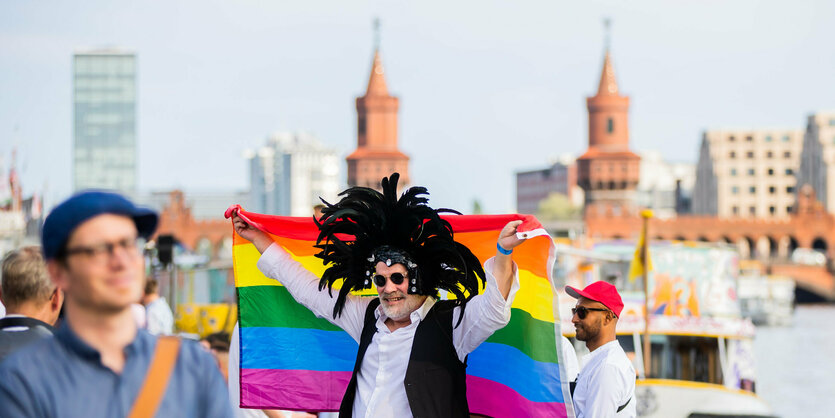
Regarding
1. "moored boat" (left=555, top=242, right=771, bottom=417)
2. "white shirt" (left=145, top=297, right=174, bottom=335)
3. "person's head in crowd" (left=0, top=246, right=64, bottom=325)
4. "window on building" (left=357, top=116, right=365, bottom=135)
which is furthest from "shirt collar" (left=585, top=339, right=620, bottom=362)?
"window on building" (left=357, top=116, right=365, bottom=135)

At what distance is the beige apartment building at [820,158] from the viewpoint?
10650 cm

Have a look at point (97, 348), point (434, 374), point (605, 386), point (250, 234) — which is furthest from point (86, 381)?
point (605, 386)

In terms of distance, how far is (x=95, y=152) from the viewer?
12962cm

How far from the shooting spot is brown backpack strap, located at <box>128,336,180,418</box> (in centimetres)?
231

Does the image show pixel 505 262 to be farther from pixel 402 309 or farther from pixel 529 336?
pixel 529 336

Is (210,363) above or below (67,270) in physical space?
below

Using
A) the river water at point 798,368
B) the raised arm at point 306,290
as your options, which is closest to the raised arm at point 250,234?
the raised arm at point 306,290

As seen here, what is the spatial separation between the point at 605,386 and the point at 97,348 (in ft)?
8.59

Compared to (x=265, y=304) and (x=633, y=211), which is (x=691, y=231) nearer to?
(x=633, y=211)

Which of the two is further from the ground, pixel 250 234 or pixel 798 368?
pixel 250 234

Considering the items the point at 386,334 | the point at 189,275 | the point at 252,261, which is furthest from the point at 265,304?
the point at 189,275

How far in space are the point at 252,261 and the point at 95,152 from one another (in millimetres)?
128934

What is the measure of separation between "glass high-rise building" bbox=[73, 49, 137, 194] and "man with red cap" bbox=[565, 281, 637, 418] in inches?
4966

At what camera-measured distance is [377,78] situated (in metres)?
92.1
